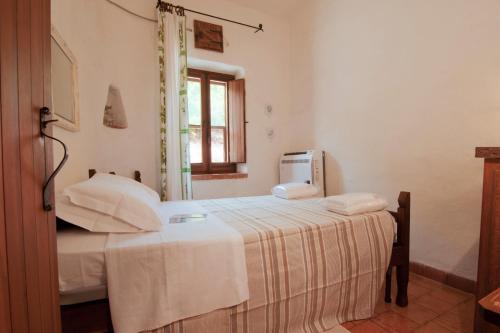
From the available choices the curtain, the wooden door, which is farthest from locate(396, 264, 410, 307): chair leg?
the curtain

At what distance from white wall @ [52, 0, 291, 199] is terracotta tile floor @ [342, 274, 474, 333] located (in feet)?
6.53

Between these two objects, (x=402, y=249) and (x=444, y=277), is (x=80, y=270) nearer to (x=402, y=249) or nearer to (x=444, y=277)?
(x=402, y=249)

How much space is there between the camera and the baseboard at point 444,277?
1763mm

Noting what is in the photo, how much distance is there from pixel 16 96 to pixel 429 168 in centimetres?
247

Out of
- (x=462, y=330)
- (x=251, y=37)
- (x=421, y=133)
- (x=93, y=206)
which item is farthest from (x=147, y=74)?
(x=462, y=330)

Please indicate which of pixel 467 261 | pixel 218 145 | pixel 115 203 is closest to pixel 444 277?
pixel 467 261

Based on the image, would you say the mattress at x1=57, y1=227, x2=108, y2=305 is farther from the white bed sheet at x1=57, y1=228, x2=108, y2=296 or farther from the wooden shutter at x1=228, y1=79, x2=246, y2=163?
the wooden shutter at x1=228, y1=79, x2=246, y2=163

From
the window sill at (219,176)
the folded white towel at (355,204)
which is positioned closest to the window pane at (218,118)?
the window sill at (219,176)

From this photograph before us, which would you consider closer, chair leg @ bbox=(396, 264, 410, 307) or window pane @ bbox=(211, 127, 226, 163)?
chair leg @ bbox=(396, 264, 410, 307)

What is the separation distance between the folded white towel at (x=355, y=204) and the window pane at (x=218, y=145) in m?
1.97

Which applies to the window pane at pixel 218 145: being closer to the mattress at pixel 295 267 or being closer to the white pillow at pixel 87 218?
the mattress at pixel 295 267

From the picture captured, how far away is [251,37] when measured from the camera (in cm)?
334

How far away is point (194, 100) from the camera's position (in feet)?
10.5

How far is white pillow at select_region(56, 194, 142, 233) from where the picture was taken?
3.49 ft
